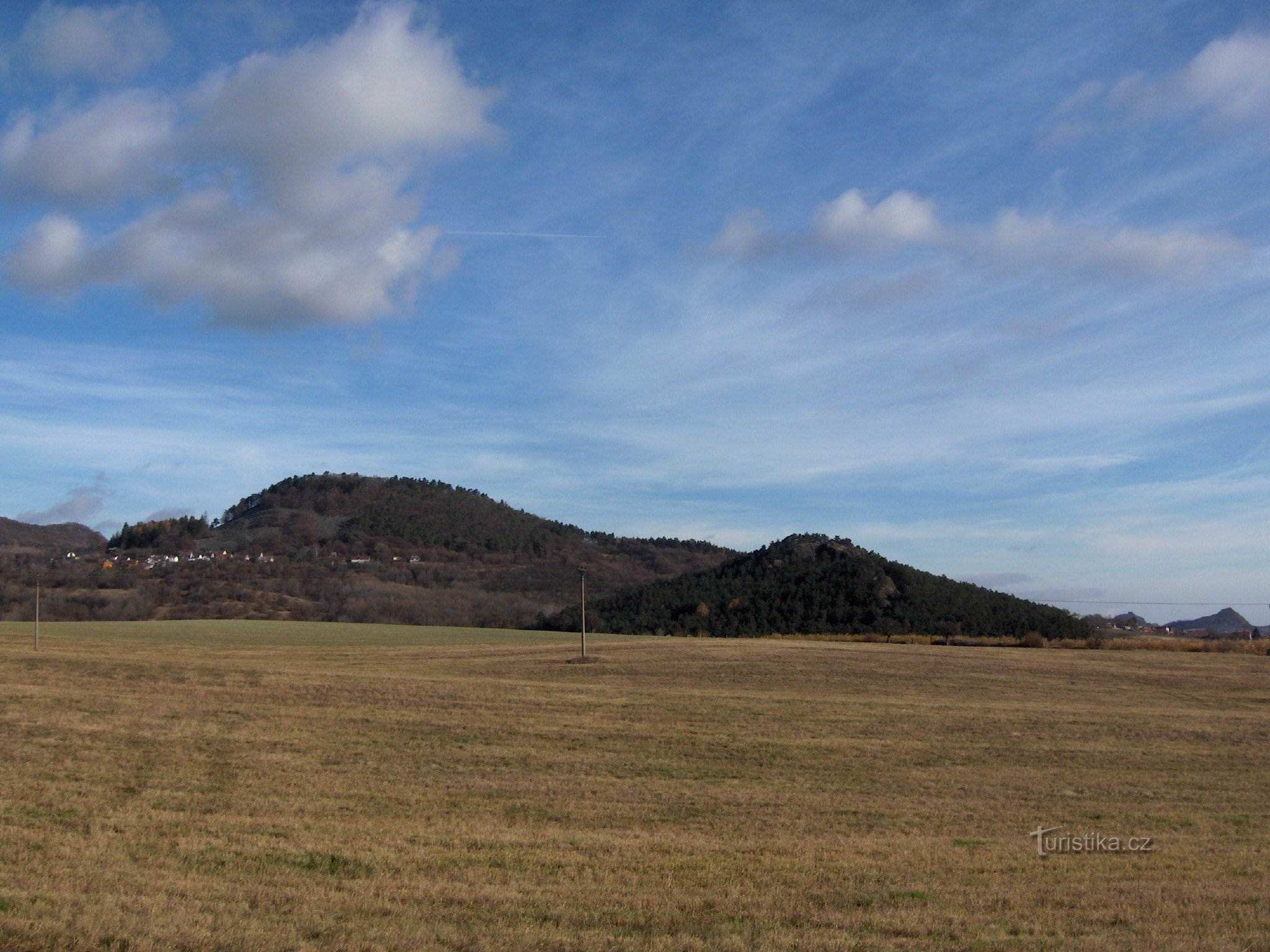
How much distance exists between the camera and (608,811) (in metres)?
19.6

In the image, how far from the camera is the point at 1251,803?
21.7 m

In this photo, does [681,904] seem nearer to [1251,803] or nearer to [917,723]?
[1251,803]

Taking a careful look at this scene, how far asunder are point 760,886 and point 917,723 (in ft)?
75.0

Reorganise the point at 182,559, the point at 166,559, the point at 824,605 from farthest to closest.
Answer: the point at 166,559 < the point at 182,559 < the point at 824,605

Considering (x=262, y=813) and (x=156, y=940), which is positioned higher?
(x=156, y=940)

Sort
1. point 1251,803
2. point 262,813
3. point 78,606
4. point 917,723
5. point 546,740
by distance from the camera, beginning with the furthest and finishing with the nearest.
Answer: point 78,606
point 917,723
point 546,740
point 1251,803
point 262,813

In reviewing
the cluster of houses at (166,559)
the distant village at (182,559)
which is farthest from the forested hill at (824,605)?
the cluster of houses at (166,559)

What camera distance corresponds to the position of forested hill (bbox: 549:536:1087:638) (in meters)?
96.7

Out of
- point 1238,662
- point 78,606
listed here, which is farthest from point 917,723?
point 78,606
